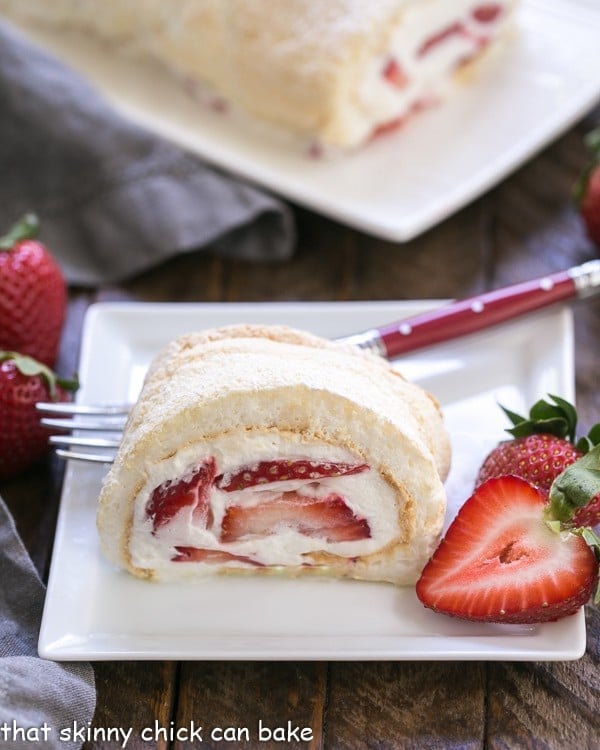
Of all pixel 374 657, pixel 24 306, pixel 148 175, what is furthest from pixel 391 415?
pixel 148 175

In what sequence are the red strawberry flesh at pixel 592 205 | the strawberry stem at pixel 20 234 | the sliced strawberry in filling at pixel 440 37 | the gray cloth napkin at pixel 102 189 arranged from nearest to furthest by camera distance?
the strawberry stem at pixel 20 234, the red strawberry flesh at pixel 592 205, the gray cloth napkin at pixel 102 189, the sliced strawberry in filling at pixel 440 37

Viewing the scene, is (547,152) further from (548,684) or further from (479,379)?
(548,684)

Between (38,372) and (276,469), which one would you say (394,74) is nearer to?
(38,372)

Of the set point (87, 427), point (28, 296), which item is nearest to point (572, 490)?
point (87, 427)

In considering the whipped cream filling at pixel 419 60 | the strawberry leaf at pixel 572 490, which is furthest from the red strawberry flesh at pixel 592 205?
the strawberry leaf at pixel 572 490

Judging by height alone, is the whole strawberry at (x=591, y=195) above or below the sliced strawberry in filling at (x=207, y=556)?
above

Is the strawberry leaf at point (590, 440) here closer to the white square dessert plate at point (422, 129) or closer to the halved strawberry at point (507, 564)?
the halved strawberry at point (507, 564)

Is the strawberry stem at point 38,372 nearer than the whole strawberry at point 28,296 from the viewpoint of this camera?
Yes
